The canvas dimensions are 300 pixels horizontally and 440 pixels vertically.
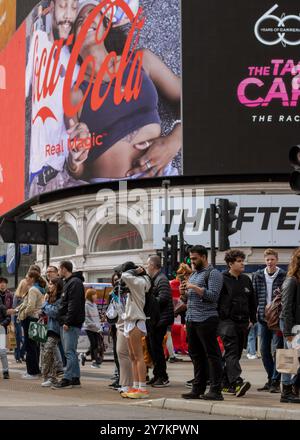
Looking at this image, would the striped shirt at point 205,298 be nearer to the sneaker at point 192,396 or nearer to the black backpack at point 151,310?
the sneaker at point 192,396

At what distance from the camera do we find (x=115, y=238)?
4672 centimetres

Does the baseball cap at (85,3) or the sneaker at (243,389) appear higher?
the baseball cap at (85,3)

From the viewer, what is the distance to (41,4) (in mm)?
51125

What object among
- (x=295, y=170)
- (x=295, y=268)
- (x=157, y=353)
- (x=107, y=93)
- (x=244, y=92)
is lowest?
(x=157, y=353)

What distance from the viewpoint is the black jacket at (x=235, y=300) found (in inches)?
477

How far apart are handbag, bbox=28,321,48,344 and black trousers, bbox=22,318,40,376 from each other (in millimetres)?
845

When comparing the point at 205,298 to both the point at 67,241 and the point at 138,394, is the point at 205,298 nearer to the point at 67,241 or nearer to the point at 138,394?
the point at 138,394

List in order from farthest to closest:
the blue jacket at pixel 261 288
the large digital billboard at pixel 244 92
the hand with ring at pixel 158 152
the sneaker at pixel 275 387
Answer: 1. the hand with ring at pixel 158 152
2. the large digital billboard at pixel 244 92
3. the blue jacket at pixel 261 288
4. the sneaker at pixel 275 387

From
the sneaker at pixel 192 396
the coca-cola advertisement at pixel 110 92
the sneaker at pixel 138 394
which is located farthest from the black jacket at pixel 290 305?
the coca-cola advertisement at pixel 110 92

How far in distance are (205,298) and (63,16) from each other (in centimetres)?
3917

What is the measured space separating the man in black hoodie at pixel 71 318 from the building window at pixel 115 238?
3177 cm

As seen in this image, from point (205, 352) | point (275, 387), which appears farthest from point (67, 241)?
point (205, 352)
